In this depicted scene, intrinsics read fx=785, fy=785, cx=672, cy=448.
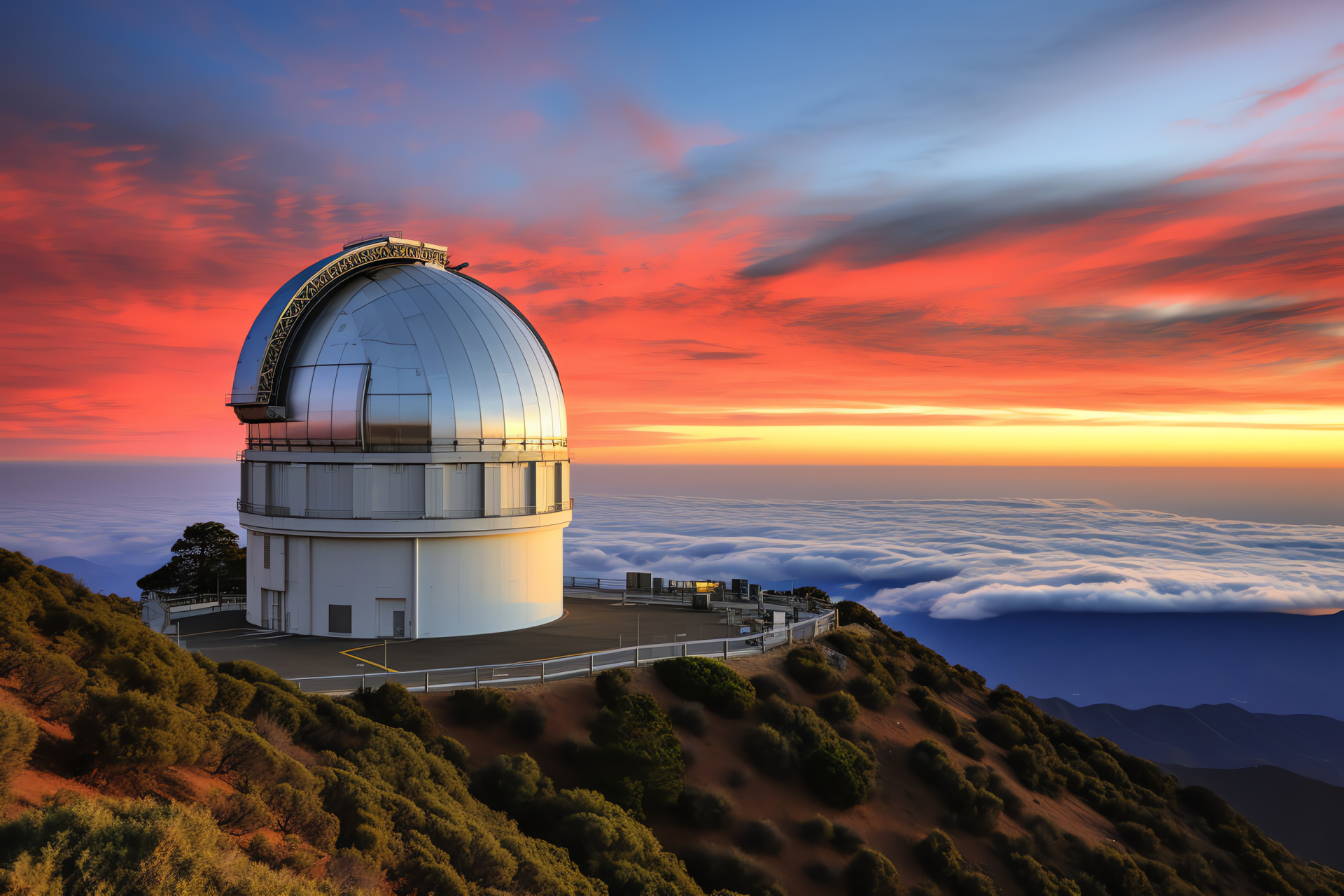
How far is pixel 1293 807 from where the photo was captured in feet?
265

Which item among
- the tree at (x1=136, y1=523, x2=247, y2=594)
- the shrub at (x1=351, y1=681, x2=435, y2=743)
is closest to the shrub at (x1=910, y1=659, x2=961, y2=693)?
the shrub at (x1=351, y1=681, x2=435, y2=743)

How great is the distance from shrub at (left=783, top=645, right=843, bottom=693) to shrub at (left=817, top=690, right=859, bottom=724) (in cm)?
48

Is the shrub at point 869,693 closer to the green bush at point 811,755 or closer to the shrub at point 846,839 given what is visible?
the green bush at point 811,755

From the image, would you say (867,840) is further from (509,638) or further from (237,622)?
(237,622)

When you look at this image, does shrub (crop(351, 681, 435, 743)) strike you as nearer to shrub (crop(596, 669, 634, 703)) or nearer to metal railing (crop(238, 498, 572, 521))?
shrub (crop(596, 669, 634, 703))

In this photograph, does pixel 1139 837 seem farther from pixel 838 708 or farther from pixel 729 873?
pixel 729 873

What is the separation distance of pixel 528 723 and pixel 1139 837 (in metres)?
20.3

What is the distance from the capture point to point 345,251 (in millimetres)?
27094

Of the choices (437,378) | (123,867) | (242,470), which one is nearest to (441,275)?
(437,378)

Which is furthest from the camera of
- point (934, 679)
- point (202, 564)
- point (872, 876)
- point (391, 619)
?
point (202, 564)

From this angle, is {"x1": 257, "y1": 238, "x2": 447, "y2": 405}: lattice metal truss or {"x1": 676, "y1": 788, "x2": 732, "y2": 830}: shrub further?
{"x1": 257, "y1": 238, "x2": 447, "y2": 405}: lattice metal truss

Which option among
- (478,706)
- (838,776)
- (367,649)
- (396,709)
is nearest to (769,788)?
(838,776)

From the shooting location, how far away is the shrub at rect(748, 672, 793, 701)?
866 inches

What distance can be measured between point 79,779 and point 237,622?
2109cm
